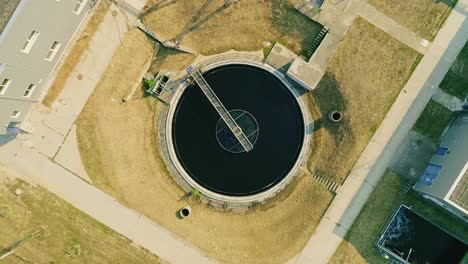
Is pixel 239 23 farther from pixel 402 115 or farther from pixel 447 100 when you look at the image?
pixel 447 100

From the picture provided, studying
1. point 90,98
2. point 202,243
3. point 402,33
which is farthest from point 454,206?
point 90,98

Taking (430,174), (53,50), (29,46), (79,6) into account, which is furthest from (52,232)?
(430,174)

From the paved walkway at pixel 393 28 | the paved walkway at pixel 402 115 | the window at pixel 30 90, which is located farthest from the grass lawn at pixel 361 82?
the window at pixel 30 90

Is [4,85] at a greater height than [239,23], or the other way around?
[239,23]

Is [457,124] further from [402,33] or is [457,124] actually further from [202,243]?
[202,243]

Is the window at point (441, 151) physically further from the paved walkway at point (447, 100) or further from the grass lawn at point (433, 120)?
the paved walkway at point (447, 100)
